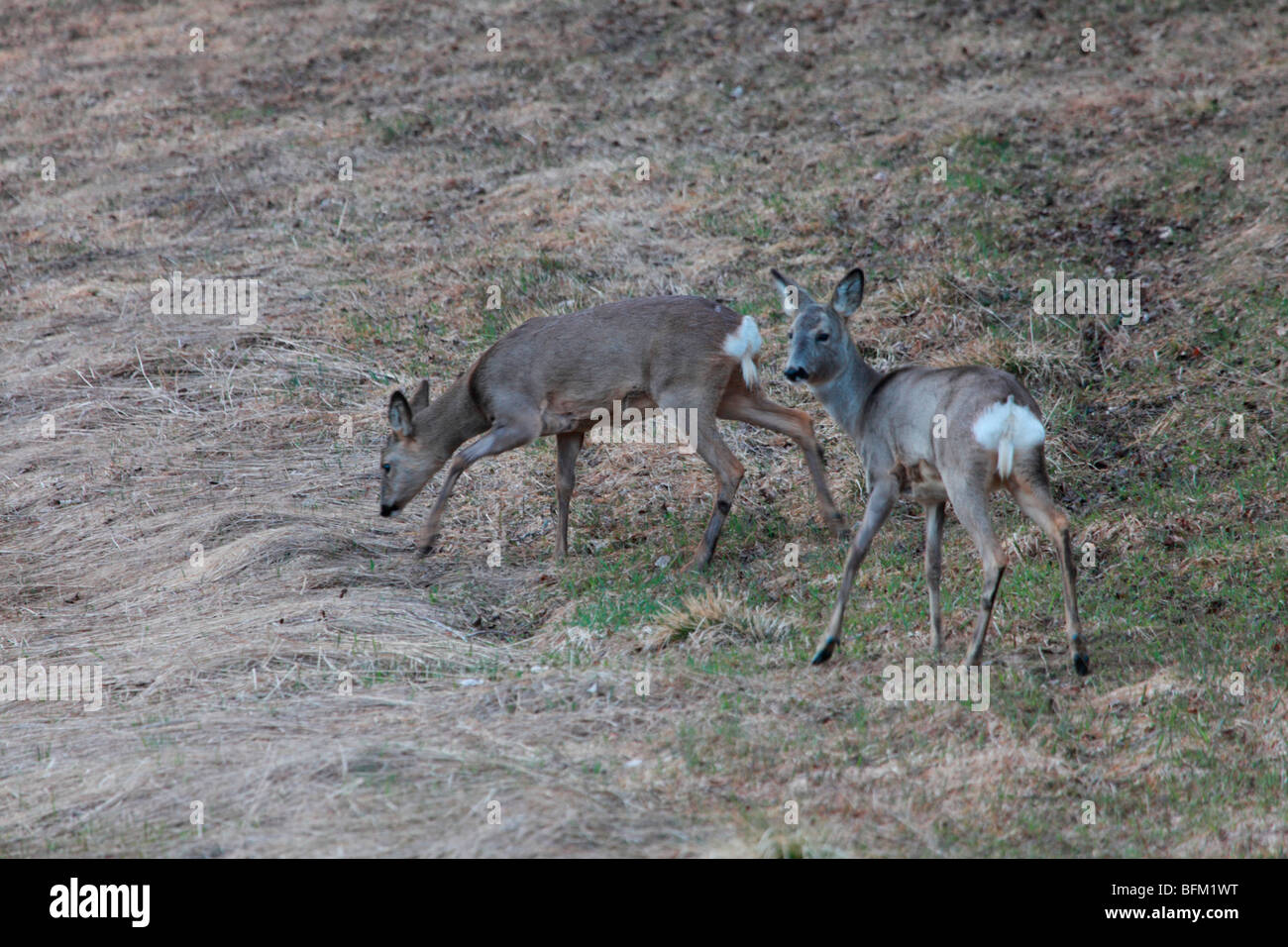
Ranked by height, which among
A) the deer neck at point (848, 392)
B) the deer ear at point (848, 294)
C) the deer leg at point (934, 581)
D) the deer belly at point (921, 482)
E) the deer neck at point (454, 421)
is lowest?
the deer leg at point (934, 581)

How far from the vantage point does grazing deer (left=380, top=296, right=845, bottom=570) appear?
27.6 feet

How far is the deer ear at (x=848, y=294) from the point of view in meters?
7.38

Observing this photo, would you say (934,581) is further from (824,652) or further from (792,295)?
(792,295)

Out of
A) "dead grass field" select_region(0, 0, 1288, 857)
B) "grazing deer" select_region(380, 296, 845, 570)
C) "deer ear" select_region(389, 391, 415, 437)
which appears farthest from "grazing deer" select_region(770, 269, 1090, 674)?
"deer ear" select_region(389, 391, 415, 437)

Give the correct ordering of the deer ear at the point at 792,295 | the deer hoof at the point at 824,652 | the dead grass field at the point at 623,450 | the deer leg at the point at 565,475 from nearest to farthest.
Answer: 1. the dead grass field at the point at 623,450
2. the deer hoof at the point at 824,652
3. the deer ear at the point at 792,295
4. the deer leg at the point at 565,475

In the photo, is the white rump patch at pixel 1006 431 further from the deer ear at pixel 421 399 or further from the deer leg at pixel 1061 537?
the deer ear at pixel 421 399

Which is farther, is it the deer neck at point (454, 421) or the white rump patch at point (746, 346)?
the deer neck at point (454, 421)

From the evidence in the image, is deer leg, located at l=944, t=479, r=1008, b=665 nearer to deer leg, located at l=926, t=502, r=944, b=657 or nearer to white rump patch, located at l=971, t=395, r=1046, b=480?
white rump patch, located at l=971, t=395, r=1046, b=480

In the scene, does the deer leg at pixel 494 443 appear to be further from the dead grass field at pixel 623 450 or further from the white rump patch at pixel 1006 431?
the white rump patch at pixel 1006 431

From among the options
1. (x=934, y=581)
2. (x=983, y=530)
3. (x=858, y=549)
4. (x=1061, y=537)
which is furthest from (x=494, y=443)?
(x=1061, y=537)

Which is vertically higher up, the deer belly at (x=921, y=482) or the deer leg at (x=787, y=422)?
the deer leg at (x=787, y=422)

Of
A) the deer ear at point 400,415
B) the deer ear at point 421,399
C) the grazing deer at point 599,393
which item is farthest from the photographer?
the deer ear at point 421,399

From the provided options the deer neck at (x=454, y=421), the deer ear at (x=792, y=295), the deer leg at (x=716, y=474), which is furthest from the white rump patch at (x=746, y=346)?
the deer neck at (x=454, y=421)

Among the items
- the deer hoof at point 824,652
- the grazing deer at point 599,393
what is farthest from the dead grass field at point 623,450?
the grazing deer at point 599,393
